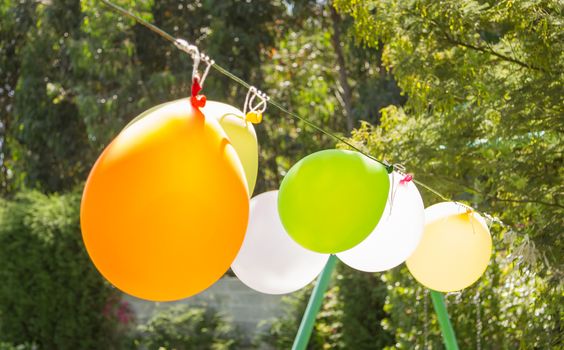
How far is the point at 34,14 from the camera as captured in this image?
11.7 meters

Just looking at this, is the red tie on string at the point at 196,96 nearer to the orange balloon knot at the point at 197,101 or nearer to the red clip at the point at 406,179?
the orange balloon knot at the point at 197,101

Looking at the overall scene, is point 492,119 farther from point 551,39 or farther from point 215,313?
point 215,313

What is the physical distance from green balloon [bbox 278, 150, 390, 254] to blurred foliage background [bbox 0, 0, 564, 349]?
1485mm

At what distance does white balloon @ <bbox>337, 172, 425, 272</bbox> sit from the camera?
11.8 feet

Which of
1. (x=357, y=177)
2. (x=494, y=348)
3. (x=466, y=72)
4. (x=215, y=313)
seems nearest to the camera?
(x=357, y=177)

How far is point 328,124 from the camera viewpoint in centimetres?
1149

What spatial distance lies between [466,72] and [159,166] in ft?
10.4

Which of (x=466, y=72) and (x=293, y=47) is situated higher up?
(x=293, y=47)

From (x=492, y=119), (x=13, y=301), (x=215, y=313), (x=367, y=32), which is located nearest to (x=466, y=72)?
(x=492, y=119)

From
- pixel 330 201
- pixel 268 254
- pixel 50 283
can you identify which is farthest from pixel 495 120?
pixel 50 283

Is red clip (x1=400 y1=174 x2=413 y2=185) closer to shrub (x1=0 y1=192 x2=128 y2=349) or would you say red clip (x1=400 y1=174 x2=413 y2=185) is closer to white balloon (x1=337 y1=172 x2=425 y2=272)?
white balloon (x1=337 y1=172 x2=425 y2=272)

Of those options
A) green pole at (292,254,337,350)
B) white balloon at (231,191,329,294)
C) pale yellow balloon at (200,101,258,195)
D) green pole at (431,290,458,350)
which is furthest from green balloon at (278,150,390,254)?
green pole at (431,290,458,350)

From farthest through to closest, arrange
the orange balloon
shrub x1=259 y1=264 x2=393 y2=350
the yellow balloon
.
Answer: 1. shrub x1=259 y1=264 x2=393 y2=350
2. the yellow balloon
3. the orange balloon

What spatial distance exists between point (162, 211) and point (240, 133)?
1023mm
